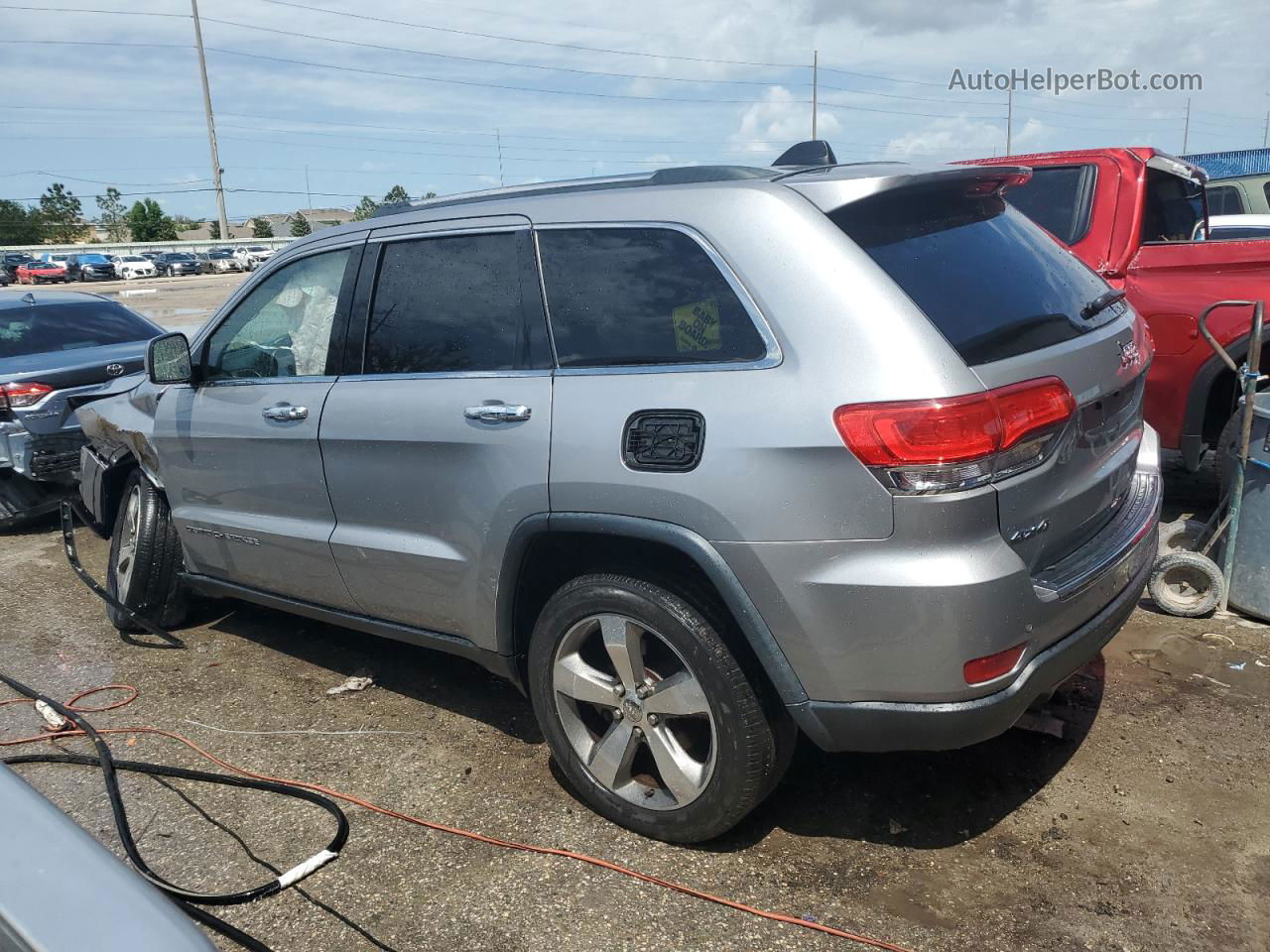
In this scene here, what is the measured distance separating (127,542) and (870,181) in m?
4.04

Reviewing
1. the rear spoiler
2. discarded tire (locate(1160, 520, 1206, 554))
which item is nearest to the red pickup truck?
discarded tire (locate(1160, 520, 1206, 554))

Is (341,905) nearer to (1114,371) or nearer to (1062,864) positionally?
(1062,864)

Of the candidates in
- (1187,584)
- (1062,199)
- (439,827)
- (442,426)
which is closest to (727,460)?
(442,426)

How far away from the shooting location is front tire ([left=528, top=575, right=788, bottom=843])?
276 centimetres

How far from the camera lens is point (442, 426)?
3.26m

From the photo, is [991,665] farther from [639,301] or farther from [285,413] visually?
[285,413]

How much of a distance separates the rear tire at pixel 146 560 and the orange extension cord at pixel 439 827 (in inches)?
22.0

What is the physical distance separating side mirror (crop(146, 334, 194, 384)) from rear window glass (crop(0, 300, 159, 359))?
3.82 metres

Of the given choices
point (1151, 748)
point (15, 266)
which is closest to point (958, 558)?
point (1151, 748)

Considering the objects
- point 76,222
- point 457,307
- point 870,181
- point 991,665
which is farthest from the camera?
point 76,222

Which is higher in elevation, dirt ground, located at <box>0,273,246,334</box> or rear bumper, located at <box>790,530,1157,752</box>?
rear bumper, located at <box>790,530,1157,752</box>

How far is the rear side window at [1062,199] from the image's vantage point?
19.1 feet

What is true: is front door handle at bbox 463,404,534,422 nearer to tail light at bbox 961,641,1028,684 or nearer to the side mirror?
tail light at bbox 961,641,1028,684

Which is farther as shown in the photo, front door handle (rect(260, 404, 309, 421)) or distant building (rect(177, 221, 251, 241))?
distant building (rect(177, 221, 251, 241))
